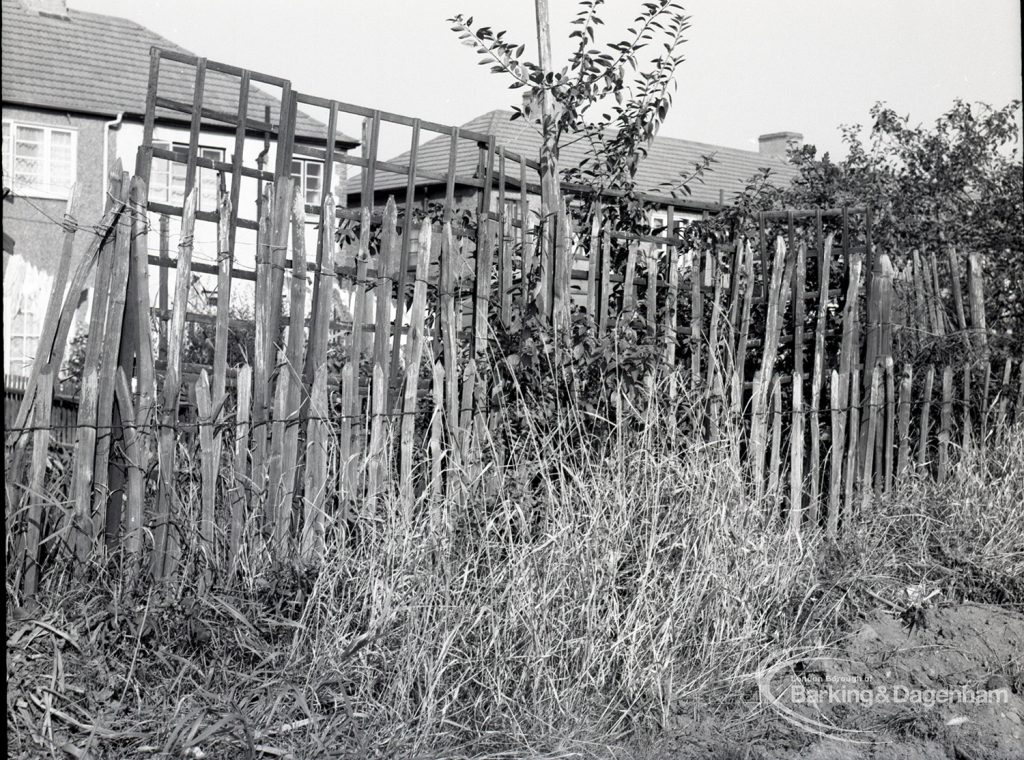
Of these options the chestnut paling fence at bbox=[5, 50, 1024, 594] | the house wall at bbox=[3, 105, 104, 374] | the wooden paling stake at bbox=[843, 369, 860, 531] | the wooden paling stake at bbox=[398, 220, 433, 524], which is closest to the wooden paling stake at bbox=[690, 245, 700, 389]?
the chestnut paling fence at bbox=[5, 50, 1024, 594]

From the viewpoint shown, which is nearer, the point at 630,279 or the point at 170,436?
the point at 170,436

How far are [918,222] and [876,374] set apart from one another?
5537mm

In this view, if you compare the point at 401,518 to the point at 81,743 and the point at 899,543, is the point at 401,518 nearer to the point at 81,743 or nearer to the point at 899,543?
the point at 81,743

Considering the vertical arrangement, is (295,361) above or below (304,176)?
below

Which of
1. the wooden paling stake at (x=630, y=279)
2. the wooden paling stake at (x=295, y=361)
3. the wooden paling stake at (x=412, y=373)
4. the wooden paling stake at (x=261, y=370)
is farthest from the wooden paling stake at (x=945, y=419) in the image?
the wooden paling stake at (x=261, y=370)

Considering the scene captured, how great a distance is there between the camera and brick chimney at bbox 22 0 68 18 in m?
21.3

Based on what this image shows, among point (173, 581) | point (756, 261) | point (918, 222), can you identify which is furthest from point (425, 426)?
point (918, 222)

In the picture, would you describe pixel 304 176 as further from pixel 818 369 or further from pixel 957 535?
pixel 957 535

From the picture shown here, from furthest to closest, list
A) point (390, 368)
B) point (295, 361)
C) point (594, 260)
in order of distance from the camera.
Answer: point (594, 260)
point (390, 368)
point (295, 361)

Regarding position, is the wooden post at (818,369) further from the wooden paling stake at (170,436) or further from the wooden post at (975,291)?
the wooden paling stake at (170,436)

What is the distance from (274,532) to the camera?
13.1 feet

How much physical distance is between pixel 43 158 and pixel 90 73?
2.15m

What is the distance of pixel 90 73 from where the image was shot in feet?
68.2

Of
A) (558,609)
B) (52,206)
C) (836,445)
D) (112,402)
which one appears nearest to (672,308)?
(836,445)
